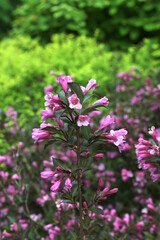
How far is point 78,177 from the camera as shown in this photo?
1.40 m

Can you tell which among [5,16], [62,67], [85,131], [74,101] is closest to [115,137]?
[85,131]

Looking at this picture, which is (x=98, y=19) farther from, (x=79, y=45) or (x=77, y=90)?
(x=77, y=90)

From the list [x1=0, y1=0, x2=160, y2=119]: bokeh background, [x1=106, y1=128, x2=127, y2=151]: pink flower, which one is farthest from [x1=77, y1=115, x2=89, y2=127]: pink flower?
[x1=0, y1=0, x2=160, y2=119]: bokeh background

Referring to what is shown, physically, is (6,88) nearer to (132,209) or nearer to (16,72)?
(16,72)

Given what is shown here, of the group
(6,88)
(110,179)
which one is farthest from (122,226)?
(6,88)

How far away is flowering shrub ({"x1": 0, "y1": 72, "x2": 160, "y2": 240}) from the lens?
1352mm

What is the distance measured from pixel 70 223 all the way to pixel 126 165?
92 centimetres

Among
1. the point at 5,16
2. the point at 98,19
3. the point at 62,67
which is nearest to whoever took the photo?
the point at 62,67

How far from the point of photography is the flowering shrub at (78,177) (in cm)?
135

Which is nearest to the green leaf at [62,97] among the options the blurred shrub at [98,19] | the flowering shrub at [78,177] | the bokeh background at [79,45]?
the flowering shrub at [78,177]

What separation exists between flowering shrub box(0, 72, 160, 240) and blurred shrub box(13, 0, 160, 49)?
393cm

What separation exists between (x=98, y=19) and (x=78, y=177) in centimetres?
711

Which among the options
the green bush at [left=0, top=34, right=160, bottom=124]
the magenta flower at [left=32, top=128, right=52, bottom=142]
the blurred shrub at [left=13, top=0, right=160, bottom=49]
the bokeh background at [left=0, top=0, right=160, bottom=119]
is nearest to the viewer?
the magenta flower at [left=32, top=128, right=52, bottom=142]

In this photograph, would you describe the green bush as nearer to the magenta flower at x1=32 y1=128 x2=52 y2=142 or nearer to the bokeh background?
the bokeh background
